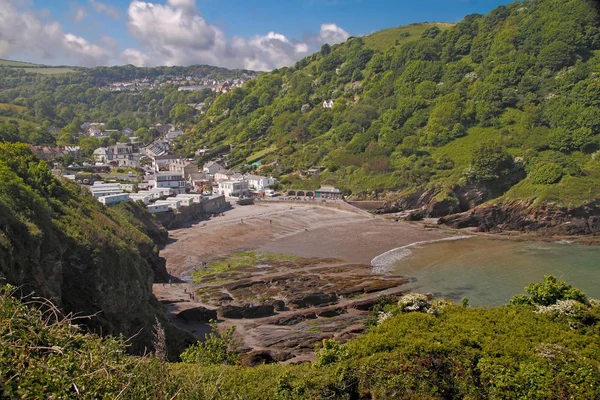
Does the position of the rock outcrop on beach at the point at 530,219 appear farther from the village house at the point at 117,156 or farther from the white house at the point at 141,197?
the village house at the point at 117,156

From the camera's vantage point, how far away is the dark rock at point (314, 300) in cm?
2441

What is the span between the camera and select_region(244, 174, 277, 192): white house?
2525 inches

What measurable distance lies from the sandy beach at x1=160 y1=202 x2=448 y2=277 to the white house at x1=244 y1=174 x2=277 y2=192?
40.0 feet

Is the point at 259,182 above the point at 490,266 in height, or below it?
above

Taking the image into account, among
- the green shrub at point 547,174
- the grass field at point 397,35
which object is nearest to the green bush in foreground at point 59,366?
the green shrub at point 547,174

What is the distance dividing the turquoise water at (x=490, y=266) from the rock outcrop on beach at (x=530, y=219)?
4.25 metres

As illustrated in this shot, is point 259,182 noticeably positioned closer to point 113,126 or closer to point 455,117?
point 455,117

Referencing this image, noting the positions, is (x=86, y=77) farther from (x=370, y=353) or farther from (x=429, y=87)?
(x=370, y=353)

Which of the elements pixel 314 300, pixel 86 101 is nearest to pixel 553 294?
pixel 314 300

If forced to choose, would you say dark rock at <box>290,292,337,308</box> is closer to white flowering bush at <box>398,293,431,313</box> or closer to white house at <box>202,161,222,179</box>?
white flowering bush at <box>398,293,431,313</box>

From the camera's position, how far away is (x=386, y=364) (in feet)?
35.4

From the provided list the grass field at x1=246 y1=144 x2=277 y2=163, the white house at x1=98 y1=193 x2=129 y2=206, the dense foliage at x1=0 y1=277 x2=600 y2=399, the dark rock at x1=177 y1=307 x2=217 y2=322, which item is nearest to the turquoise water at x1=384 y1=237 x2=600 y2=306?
the dense foliage at x1=0 y1=277 x2=600 y2=399

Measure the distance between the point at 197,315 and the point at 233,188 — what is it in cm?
3762

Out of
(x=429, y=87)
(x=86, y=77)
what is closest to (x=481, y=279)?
(x=429, y=87)
